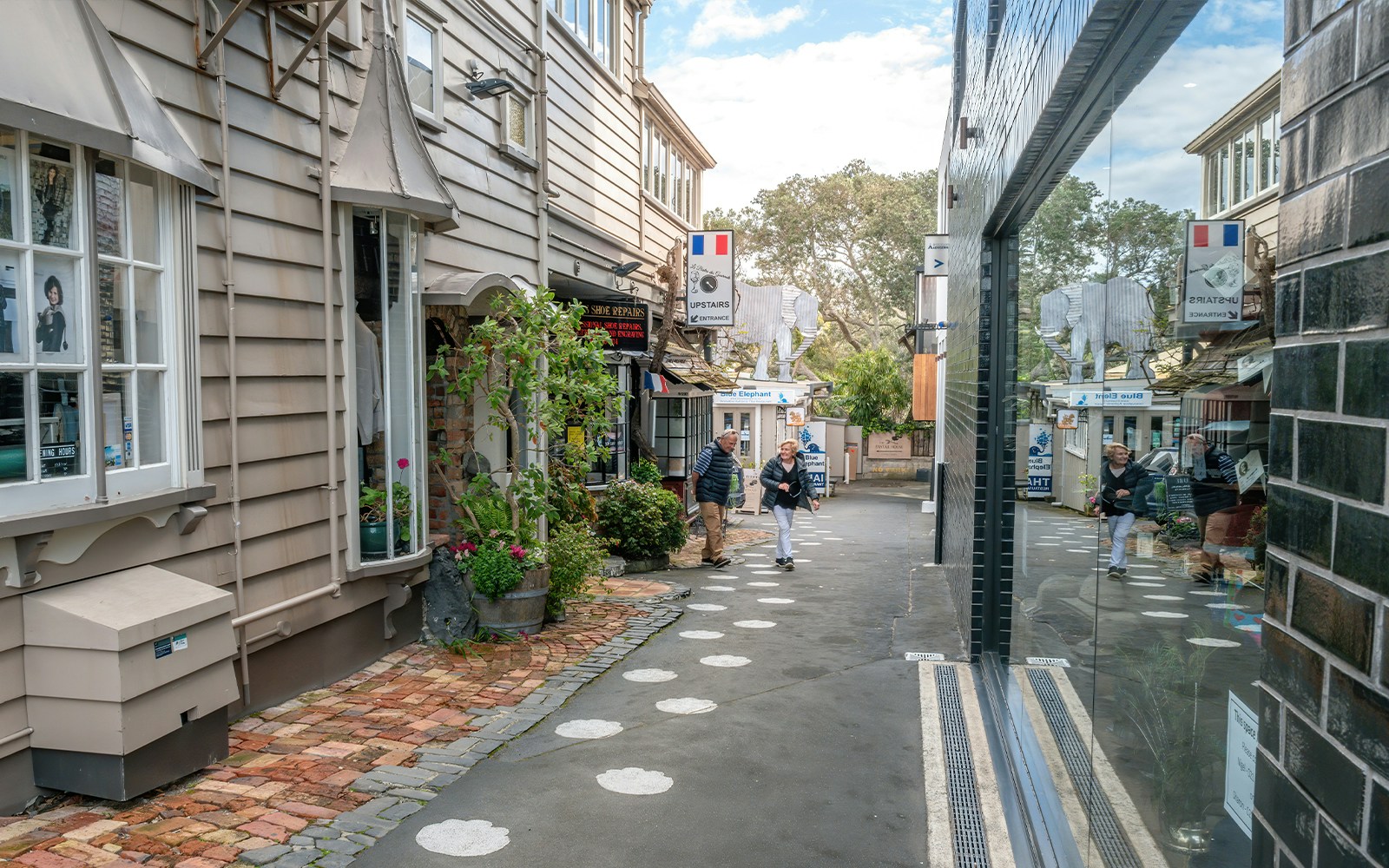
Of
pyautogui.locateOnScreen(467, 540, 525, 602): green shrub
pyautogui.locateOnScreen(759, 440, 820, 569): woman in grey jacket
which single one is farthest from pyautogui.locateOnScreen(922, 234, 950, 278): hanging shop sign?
pyautogui.locateOnScreen(467, 540, 525, 602): green shrub

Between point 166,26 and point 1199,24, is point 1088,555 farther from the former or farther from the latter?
point 166,26

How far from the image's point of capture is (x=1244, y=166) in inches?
76.9

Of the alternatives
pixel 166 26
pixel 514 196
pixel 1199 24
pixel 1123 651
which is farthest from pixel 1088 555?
pixel 514 196

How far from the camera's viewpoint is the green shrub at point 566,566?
865cm

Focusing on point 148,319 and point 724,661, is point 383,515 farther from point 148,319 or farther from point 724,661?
point 724,661

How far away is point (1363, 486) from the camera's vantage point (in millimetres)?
1261

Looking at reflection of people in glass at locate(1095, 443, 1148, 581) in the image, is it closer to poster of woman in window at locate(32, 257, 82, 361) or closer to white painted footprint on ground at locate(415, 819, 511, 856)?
white painted footprint on ground at locate(415, 819, 511, 856)

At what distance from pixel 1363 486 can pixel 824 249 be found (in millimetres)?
40369

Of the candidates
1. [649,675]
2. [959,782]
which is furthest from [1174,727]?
[649,675]

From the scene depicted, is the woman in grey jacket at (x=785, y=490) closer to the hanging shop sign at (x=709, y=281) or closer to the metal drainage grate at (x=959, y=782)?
the hanging shop sign at (x=709, y=281)

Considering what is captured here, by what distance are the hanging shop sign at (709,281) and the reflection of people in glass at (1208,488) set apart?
1394 centimetres

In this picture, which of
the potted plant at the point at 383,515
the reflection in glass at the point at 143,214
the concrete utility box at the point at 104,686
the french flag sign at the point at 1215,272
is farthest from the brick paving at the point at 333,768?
the french flag sign at the point at 1215,272

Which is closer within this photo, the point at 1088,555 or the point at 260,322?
the point at 1088,555

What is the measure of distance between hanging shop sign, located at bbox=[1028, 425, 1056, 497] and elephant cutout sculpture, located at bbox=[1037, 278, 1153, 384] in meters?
0.50
